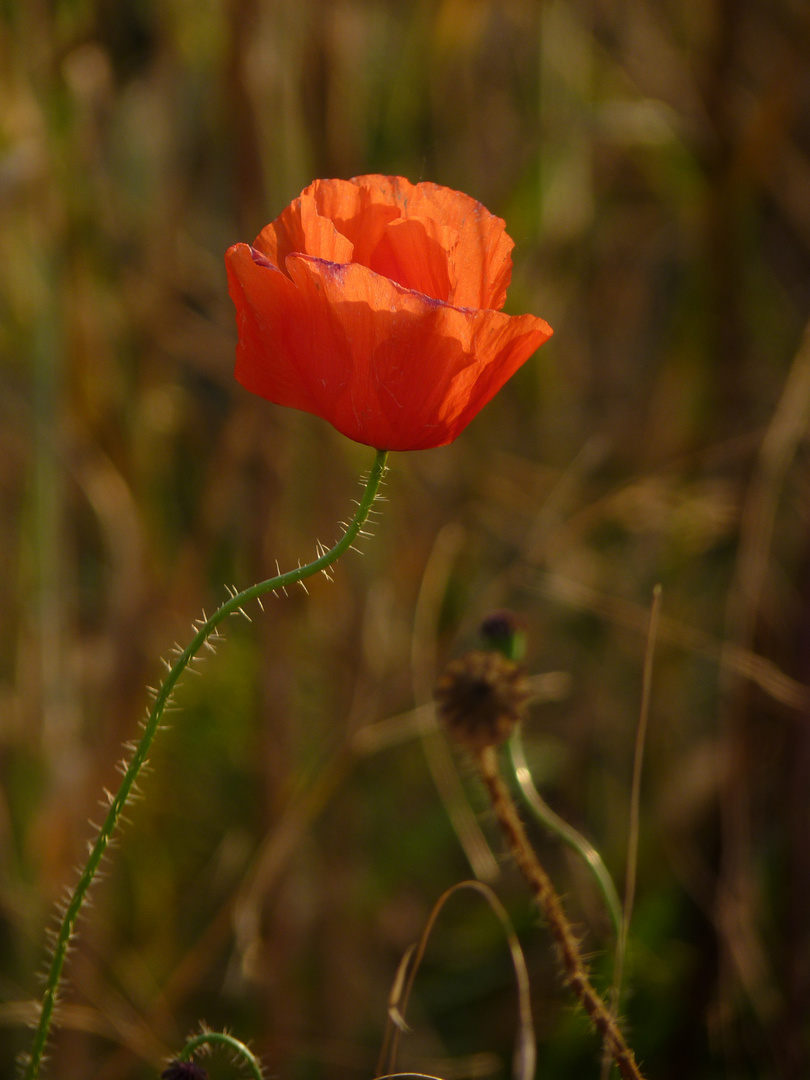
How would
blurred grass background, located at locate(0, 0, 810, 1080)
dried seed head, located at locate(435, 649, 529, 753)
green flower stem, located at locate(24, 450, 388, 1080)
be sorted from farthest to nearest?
blurred grass background, located at locate(0, 0, 810, 1080) < dried seed head, located at locate(435, 649, 529, 753) < green flower stem, located at locate(24, 450, 388, 1080)

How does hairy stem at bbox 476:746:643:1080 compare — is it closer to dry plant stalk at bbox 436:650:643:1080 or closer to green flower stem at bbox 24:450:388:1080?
dry plant stalk at bbox 436:650:643:1080

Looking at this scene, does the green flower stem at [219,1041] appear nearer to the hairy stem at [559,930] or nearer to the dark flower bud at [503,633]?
the hairy stem at [559,930]

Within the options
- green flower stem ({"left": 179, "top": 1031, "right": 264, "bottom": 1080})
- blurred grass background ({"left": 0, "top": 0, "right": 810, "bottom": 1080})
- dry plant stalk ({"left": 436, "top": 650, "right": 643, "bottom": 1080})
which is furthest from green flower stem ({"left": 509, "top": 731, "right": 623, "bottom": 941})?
blurred grass background ({"left": 0, "top": 0, "right": 810, "bottom": 1080})

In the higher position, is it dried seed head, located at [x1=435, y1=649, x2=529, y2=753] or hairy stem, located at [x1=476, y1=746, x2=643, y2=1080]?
dried seed head, located at [x1=435, y1=649, x2=529, y2=753]

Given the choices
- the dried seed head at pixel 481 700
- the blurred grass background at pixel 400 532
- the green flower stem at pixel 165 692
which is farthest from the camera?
the blurred grass background at pixel 400 532

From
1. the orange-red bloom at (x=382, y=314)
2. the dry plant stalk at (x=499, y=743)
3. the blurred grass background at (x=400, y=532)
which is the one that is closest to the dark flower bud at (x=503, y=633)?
the dry plant stalk at (x=499, y=743)

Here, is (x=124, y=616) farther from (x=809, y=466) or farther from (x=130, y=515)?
(x=809, y=466)

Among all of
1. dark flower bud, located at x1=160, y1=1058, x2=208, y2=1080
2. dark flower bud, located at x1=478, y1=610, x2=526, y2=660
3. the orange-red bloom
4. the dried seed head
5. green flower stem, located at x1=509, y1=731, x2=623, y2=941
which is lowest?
dark flower bud, located at x1=160, y1=1058, x2=208, y2=1080

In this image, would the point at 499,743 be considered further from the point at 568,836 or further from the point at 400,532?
the point at 400,532
